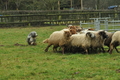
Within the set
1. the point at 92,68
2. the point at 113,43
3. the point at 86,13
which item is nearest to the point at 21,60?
the point at 92,68

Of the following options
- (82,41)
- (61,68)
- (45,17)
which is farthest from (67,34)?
(45,17)

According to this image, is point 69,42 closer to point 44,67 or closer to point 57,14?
point 44,67

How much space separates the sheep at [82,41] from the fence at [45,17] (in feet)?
73.0

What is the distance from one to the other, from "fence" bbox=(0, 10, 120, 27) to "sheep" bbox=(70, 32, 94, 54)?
22.3 meters

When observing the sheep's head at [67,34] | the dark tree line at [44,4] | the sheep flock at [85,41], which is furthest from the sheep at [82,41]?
the dark tree line at [44,4]

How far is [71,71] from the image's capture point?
28.3 feet

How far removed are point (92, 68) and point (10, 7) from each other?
5510 cm

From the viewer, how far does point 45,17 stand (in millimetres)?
36094

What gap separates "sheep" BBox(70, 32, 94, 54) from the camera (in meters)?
12.4

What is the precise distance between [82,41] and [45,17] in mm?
24058

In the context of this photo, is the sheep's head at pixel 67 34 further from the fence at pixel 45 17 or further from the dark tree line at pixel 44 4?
the dark tree line at pixel 44 4

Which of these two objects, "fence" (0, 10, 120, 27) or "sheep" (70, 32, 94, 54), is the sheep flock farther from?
"fence" (0, 10, 120, 27)

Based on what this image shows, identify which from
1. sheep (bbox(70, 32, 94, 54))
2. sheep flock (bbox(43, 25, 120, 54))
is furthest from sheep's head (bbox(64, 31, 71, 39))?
sheep (bbox(70, 32, 94, 54))

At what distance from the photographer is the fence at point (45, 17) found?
34250 millimetres
